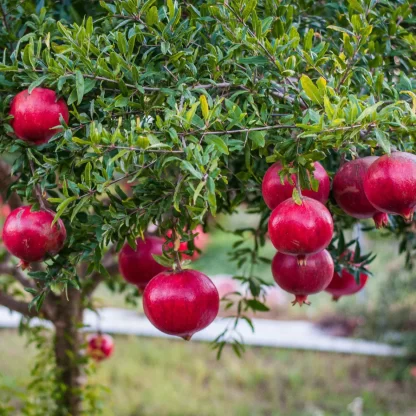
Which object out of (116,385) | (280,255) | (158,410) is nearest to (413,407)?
(158,410)

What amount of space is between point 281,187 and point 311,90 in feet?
0.55

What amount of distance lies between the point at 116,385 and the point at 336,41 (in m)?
3.47

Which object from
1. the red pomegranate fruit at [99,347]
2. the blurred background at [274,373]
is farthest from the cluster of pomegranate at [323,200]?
the blurred background at [274,373]

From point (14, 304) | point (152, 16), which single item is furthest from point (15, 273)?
point (152, 16)

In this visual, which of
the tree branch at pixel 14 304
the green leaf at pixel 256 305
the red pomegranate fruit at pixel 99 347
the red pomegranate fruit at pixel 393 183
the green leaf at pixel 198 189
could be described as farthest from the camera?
the red pomegranate fruit at pixel 99 347

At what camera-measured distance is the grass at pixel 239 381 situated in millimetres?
3848

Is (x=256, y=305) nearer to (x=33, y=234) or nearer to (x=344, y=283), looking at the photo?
(x=344, y=283)

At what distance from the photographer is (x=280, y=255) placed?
1.15 meters

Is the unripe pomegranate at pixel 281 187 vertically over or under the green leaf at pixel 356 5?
under

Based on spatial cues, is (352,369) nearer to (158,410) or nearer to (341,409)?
(341,409)

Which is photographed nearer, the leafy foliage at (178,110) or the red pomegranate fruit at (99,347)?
the leafy foliage at (178,110)

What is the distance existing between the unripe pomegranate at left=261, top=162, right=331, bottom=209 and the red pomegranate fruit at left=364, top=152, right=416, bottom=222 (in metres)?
0.09

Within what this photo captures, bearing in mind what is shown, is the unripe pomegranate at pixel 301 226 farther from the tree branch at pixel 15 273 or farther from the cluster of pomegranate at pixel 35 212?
the tree branch at pixel 15 273

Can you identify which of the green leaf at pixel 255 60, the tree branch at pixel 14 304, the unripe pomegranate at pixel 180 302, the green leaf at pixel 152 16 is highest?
the green leaf at pixel 152 16
